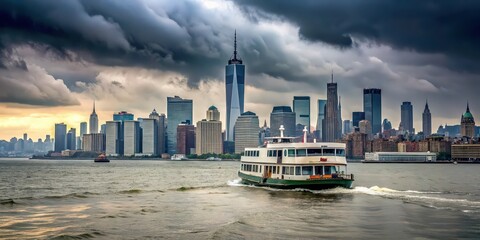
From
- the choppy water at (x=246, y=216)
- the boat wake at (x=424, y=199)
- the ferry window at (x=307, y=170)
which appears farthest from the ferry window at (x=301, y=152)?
the choppy water at (x=246, y=216)

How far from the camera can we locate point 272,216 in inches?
2154

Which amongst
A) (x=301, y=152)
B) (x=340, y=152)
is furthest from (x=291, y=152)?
(x=340, y=152)

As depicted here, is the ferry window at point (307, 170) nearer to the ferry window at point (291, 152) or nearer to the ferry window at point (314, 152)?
the ferry window at point (314, 152)

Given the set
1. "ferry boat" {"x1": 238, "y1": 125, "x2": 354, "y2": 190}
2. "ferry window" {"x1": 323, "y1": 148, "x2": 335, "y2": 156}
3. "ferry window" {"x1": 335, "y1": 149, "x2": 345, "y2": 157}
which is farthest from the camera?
"ferry window" {"x1": 335, "y1": 149, "x2": 345, "y2": 157}

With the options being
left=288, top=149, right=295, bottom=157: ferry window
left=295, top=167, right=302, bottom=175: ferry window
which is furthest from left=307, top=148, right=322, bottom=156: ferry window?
left=295, top=167, right=302, bottom=175: ferry window

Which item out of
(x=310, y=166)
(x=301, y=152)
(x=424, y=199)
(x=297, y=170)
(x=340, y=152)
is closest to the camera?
(x=424, y=199)

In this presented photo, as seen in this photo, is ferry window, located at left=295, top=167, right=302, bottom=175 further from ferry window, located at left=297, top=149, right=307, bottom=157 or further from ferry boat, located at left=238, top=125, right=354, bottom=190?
ferry window, located at left=297, top=149, right=307, bottom=157

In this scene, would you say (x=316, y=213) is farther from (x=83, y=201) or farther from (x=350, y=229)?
(x=83, y=201)

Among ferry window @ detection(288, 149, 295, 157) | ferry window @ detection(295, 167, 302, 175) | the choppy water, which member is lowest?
the choppy water

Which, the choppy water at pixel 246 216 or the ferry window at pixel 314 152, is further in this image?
the ferry window at pixel 314 152

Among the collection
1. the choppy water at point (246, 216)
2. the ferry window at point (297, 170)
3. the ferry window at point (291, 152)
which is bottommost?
the choppy water at point (246, 216)

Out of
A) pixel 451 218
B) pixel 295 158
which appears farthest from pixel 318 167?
pixel 451 218

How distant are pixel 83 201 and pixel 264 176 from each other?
28.1 m

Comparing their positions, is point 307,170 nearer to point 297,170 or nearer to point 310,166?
point 310,166
